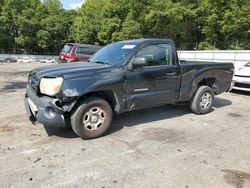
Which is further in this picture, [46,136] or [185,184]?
[46,136]

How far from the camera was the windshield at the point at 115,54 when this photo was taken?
5211 mm

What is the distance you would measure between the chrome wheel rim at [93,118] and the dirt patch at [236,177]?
2215mm

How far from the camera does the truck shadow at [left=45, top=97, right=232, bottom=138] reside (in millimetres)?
5102

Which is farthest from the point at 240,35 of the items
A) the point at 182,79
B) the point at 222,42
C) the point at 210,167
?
the point at 210,167

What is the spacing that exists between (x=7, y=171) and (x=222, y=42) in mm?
29391

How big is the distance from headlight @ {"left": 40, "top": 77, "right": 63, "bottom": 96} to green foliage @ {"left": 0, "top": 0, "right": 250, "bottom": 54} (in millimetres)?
25838

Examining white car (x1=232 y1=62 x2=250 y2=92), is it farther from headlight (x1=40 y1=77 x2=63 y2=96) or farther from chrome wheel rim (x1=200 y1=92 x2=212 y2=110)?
headlight (x1=40 y1=77 x2=63 y2=96)

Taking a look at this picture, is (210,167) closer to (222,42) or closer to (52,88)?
(52,88)

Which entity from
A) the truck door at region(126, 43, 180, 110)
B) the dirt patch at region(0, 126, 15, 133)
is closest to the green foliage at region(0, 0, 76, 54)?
the dirt patch at region(0, 126, 15, 133)

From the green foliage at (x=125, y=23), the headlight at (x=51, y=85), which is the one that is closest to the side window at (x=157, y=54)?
the headlight at (x=51, y=85)

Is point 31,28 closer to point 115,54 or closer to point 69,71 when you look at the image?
point 115,54

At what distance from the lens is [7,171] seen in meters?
3.62

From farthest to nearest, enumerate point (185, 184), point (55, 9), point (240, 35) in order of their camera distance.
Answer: point (55, 9) → point (240, 35) → point (185, 184)

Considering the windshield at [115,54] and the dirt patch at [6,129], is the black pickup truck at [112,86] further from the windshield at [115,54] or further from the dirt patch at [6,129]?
the dirt patch at [6,129]
